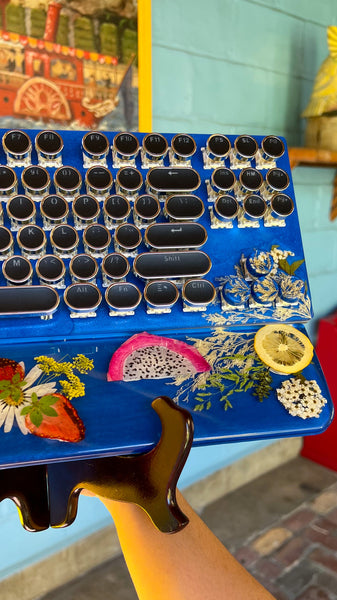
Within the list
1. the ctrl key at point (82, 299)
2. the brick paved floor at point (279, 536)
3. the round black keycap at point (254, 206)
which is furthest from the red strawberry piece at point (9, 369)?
the brick paved floor at point (279, 536)

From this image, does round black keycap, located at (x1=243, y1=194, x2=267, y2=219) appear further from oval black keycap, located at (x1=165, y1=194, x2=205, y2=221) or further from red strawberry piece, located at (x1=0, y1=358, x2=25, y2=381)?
red strawberry piece, located at (x1=0, y1=358, x2=25, y2=381)

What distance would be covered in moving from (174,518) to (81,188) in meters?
0.48

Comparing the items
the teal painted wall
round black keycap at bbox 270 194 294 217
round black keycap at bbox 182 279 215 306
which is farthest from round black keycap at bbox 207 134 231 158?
the teal painted wall

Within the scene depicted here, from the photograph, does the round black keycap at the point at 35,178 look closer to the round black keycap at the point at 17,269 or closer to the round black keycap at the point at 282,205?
the round black keycap at the point at 17,269

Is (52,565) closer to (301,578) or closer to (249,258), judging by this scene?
(301,578)

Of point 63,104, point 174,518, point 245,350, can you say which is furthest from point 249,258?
point 63,104

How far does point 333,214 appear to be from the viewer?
1.94 meters

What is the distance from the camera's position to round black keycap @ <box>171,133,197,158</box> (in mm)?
744

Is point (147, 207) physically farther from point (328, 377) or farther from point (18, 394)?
point (328, 377)

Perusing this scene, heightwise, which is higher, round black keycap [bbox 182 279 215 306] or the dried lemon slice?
round black keycap [bbox 182 279 215 306]

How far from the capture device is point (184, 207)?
28.7 inches

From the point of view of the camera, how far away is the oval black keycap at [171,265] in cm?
70

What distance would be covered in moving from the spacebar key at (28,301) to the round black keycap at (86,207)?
0.12 metres

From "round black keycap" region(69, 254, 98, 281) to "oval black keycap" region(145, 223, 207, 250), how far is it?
91 millimetres
